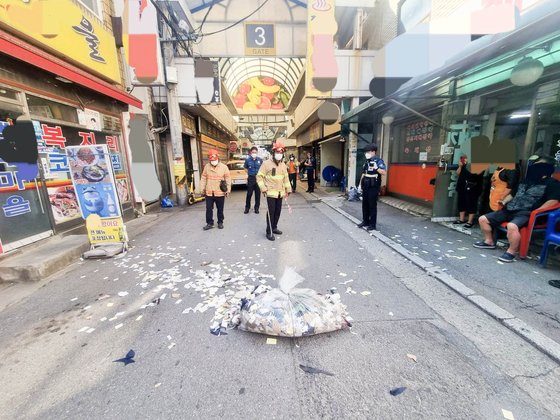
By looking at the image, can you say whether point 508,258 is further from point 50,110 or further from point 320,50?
point 320,50

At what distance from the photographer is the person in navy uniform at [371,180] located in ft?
18.4

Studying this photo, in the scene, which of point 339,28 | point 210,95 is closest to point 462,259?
point 210,95

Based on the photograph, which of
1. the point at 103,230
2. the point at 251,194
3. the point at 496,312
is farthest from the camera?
the point at 251,194

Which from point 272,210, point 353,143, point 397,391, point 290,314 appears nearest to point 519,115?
point 272,210

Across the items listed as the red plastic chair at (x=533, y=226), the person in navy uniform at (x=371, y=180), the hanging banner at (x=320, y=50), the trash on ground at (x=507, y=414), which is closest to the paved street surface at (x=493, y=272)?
the red plastic chair at (x=533, y=226)

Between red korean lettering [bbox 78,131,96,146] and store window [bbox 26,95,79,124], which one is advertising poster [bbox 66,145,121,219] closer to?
store window [bbox 26,95,79,124]

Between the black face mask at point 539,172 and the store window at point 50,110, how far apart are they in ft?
28.9

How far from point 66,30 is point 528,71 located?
8.58 m

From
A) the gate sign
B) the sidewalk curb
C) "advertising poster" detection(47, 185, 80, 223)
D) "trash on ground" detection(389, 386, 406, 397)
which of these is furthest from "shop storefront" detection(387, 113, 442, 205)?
"advertising poster" detection(47, 185, 80, 223)

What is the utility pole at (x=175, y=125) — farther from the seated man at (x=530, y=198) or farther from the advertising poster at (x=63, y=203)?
the seated man at (x=530, y=198)

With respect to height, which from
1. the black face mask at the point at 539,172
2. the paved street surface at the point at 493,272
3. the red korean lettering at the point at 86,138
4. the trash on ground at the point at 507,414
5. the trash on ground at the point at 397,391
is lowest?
the paved street surface at the point at 493,272

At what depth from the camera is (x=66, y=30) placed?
529 cm

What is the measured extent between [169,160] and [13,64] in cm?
670

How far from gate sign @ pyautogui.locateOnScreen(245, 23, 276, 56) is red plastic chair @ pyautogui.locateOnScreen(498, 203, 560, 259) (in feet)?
34.0
